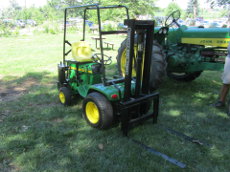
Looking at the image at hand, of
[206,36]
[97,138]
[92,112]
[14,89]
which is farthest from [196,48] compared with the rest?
[14,89]

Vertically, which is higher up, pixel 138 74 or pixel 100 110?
pixel 138 74

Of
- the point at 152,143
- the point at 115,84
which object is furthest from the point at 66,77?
the point at 152,143

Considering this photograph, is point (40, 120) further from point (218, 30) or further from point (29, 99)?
point (218, 30)

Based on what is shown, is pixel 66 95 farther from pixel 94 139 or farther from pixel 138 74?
pixel 138 74

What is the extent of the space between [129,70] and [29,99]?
2.78 m

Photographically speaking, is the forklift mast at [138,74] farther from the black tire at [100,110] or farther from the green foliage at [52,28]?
the green foliage at [52,28]

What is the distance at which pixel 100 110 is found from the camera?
323 cm

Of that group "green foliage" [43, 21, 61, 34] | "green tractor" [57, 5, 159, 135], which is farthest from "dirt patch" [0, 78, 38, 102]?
"green foliage" [43, 21, 61, 34]

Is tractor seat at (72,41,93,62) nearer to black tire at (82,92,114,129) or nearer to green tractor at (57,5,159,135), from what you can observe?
green tractor at (57,5,159,135)

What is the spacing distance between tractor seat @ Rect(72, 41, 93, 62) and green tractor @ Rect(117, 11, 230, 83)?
3.60ft

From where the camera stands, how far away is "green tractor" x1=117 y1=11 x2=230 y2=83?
14.5 feet

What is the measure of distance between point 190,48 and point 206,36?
52cm

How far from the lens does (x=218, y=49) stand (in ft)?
16.0

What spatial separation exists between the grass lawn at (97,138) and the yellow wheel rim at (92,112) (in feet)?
0.46
